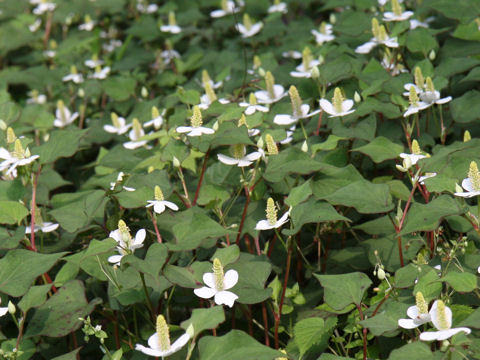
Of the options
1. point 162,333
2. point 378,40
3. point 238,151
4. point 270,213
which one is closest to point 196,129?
point 238,151

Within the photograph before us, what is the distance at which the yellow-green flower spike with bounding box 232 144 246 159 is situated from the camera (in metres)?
1.94

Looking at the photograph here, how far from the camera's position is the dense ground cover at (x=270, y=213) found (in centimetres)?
161

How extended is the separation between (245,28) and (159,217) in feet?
5.55

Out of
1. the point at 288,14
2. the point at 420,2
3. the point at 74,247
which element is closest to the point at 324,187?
the point at 74,247

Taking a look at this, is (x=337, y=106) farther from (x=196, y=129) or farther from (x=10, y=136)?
(x=10, y=136)

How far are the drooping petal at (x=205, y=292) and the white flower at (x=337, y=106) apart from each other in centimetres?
78

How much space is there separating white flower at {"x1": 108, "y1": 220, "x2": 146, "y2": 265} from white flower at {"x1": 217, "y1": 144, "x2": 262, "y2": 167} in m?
0.33

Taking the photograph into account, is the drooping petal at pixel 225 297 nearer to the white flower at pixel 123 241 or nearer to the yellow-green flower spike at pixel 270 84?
the white flower at pixel 123 241

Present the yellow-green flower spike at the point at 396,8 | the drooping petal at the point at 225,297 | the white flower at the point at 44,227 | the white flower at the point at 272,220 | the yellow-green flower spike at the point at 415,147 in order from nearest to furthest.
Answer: the drooping petal at the point at 225,297
the white flower at the point at 272,220
the yellow-green flower spike at the point at 415,147
the white flower at the point at 44,227
the yellow-green flower spike at the point at 396,8

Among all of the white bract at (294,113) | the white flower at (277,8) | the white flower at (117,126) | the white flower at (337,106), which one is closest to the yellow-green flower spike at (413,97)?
the white flower at (337,106)

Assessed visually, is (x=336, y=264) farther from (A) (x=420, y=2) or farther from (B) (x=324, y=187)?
(A) (x=420, y=2)

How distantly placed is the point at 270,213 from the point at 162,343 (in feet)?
1.54

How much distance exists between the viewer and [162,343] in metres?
1.43

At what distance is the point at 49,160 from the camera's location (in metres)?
2.07
